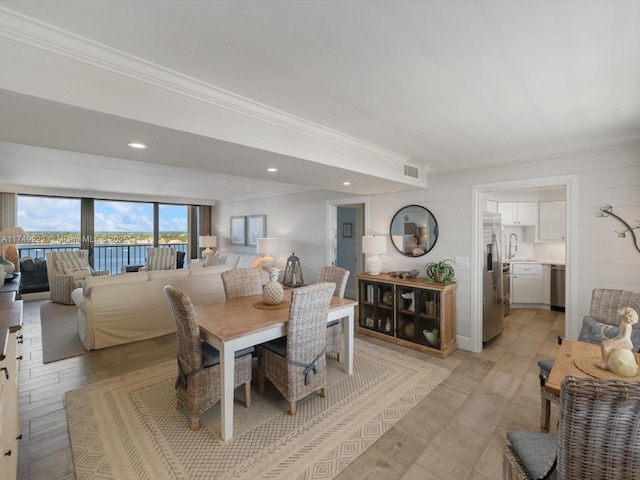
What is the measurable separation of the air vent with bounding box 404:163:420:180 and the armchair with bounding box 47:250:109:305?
6100 millimetres

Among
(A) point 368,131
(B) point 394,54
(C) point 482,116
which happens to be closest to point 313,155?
(A) point 368,131

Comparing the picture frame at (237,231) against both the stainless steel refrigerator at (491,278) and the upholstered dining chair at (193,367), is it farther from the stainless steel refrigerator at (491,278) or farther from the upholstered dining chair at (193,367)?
the stainless steel refrigerator at (491,278)

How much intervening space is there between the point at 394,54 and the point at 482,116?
1.23 metres

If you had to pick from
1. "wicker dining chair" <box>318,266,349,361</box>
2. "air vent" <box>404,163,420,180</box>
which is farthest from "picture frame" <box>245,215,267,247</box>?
"air vent" <box>404,163,420,180</box>

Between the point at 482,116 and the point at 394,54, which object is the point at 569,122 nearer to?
the point at 482,116

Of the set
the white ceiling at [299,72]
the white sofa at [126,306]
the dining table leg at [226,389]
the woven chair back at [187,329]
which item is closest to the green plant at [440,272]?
the white ceiling at [299,72]

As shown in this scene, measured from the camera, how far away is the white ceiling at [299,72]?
1.27 m

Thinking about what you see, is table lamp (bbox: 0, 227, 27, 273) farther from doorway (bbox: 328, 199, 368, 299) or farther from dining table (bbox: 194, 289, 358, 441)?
doorway (bbox: 328, 199, 368, 299)

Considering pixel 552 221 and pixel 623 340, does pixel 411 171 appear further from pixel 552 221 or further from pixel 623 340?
pixel 552 221

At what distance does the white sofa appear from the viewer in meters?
3.75

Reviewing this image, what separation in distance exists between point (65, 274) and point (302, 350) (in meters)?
6.06

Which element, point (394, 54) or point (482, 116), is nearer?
point (394, 54)

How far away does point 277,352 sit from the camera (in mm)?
2572

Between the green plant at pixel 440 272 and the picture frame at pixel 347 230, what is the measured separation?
110 inches
